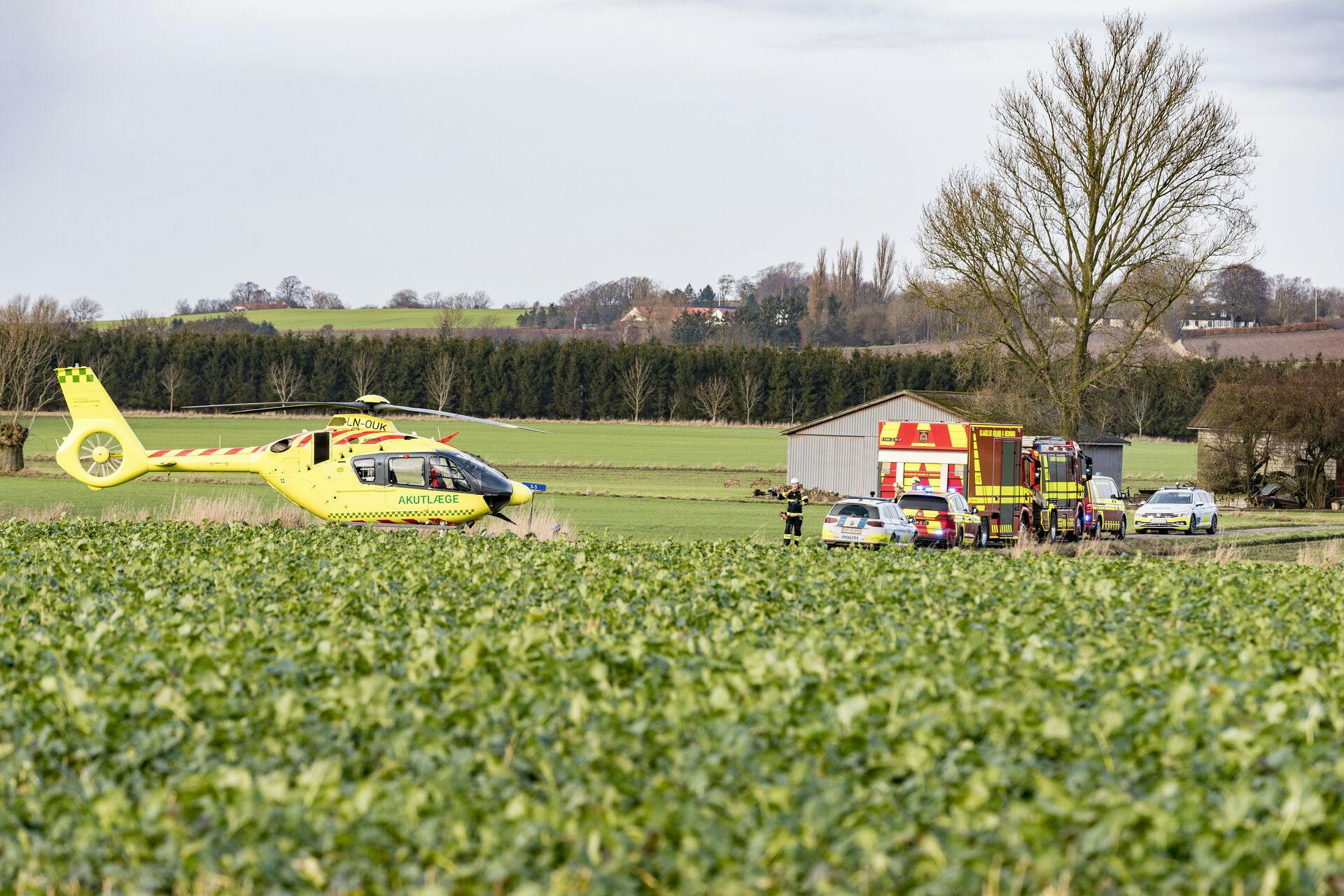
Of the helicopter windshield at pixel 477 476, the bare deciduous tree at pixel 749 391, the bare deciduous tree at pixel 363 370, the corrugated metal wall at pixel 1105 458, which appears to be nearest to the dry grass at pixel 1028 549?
the helicopter windshield at pixel 477 476

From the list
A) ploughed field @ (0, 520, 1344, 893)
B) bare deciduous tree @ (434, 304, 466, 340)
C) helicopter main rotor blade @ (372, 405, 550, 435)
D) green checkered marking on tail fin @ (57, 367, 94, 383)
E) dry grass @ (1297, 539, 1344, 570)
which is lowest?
dry grass @ (1297, 539, 1344, 570)

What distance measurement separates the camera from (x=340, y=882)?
6156mm

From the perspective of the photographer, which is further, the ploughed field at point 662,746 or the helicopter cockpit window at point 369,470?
the helicopter cockpit window at point 369,470

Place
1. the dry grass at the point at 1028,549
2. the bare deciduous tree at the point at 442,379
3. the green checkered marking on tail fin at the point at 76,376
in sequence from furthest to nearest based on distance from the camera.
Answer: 1. the bare deciduous tree at the point at 442,379
2. the green checkered marking on tail fin at the point at 76,376
3. the dry grass at the point at 1028,549

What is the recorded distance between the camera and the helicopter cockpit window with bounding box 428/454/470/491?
90.3 ft

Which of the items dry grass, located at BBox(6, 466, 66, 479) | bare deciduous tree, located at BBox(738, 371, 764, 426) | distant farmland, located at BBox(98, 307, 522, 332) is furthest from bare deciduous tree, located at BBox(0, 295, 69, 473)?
distant farmland, located at BBox(98, 307, 522, 332)

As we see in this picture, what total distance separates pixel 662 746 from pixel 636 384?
98756 mm

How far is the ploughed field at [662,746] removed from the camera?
628cm

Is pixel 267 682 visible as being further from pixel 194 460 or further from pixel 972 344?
pixel 972 344

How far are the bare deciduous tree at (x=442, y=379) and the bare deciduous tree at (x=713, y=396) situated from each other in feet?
58.2

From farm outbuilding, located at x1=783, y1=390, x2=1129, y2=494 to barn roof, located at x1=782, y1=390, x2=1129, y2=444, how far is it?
0.10 feet

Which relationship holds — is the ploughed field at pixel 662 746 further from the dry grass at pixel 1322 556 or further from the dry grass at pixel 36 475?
the dry grass at pixel 36 475

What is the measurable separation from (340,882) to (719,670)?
12.8 ft

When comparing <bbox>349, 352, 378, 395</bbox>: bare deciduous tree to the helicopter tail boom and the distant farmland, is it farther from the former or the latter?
the helicopter tail boom
